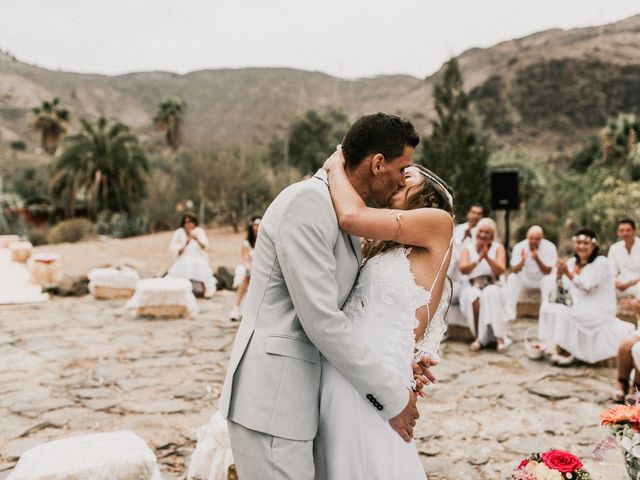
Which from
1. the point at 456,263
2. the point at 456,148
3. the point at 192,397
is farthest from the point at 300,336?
the point at 456,148

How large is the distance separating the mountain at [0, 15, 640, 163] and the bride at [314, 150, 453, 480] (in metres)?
39.8

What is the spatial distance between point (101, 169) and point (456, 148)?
1821 cm

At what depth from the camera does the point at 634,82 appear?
64438mm

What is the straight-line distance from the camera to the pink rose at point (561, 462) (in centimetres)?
241

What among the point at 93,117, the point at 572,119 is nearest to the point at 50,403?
the point at 572,119

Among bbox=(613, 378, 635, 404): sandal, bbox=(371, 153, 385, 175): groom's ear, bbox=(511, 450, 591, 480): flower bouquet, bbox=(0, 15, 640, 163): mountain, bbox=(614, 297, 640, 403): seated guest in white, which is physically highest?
bbox=(0, 15, 640, 163): mountain

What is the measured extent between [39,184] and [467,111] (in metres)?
33.8

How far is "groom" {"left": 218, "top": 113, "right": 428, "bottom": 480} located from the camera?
1.94 m

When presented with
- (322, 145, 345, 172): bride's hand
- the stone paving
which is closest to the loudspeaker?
the stone paving

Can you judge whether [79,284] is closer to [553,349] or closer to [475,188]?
[553,349]

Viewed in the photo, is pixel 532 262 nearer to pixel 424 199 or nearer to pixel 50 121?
pixel 424 199

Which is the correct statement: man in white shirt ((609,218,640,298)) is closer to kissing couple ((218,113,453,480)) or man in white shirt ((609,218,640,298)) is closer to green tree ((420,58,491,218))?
kissing couple ((218,113,453,480))

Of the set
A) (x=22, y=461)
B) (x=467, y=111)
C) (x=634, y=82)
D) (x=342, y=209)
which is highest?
(x=634, y=82)

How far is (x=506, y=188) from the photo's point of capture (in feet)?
42.2
